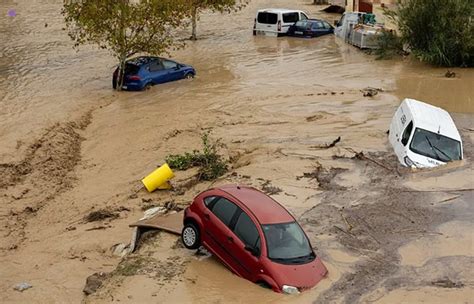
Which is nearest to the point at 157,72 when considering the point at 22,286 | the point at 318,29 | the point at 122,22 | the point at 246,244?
the point at 122,22

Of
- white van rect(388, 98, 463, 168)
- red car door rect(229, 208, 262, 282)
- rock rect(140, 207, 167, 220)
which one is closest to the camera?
red car door rect(229, 208, 262, 282)

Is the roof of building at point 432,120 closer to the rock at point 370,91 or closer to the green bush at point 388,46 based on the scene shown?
the rock at point 370,91

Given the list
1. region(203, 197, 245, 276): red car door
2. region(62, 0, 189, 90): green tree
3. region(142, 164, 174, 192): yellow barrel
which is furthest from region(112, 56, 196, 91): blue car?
region(203, 197, 245, 276): red car door

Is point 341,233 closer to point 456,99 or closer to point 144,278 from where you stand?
point 144,278

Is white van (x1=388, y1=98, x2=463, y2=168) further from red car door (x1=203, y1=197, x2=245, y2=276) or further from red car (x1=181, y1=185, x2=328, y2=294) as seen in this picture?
red car door (x1=203, y1=197, x2=245, y2=276)

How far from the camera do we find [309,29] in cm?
3569

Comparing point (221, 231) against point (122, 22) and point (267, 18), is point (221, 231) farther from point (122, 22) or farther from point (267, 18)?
point (267, 18)

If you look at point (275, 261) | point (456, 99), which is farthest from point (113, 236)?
point (456, 99)

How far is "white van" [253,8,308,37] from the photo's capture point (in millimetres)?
36125

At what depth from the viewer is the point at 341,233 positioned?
13.3 m

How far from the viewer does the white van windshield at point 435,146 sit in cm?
1697

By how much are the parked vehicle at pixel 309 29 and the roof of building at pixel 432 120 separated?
17814 mm

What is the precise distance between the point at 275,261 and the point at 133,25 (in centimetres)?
1630

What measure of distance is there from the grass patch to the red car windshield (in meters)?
5.44
